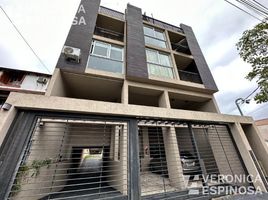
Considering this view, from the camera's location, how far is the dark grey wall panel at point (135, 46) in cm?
642

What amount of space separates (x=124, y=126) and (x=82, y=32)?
244 inches

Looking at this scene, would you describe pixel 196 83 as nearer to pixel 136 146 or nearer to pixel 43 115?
pixel 136 146

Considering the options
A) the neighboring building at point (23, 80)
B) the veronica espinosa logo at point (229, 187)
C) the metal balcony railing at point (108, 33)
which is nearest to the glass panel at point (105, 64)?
the metal balcony railing at point (108, 33)

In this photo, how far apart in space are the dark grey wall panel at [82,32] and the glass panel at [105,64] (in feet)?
1.12

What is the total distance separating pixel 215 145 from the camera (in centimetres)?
591

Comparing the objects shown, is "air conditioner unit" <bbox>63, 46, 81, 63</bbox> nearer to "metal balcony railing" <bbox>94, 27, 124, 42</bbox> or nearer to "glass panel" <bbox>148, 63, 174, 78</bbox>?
"metal balcony railing" <bbox>94, 27, 124, 42</bbox>

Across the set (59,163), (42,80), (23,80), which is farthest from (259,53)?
(23,80)

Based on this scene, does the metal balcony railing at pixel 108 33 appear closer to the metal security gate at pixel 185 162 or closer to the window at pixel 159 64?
the window at pixel 159 64

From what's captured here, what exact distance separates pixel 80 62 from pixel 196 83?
6712mm

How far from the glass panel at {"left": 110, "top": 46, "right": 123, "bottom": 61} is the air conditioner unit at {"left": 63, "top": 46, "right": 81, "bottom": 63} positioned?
5.99 ft

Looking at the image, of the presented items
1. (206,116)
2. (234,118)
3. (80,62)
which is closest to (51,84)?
(80,62)

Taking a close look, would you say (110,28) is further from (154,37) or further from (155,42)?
(155,42)

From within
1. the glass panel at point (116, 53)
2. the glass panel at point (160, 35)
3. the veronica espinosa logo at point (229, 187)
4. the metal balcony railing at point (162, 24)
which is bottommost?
the veronica espinosa logo at point (229, 187)

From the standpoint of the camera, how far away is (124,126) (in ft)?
10.5
